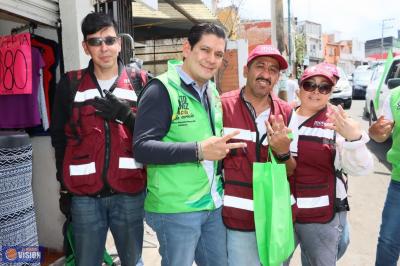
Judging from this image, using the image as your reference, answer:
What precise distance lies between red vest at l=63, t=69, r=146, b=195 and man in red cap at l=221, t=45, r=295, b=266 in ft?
2.27

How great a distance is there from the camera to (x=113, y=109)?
2.39 m

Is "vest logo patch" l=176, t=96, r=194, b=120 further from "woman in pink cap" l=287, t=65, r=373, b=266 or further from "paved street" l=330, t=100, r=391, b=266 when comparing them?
"paved street" l=330, t=100, r=391, b=266

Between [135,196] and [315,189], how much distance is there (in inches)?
45.2

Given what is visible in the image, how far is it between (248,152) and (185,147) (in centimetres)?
42

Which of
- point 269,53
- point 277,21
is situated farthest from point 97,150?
point 277,21

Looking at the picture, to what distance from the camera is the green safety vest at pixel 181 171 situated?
198cm

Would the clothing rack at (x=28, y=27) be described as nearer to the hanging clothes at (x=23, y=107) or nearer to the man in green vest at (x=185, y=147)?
the hanging clothes at (x=23, y=107)

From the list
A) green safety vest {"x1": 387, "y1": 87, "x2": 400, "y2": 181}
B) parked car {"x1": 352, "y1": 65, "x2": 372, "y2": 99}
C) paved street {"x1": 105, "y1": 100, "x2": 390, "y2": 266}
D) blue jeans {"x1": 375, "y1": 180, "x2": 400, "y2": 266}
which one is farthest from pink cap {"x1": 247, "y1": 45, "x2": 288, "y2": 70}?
parked car {"x1": 352, "y1": 65, "x2": 372, "y2": 99}

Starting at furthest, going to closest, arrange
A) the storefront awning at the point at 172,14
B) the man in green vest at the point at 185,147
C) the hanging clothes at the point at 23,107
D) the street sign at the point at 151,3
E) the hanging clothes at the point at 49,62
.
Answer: the storefront awning at the point at 172,14, the street sign at the point at 151,3, the hanging clothes at the point at 49,62, the hanging clothes at the point at 23,107, the man in green vest at the point at 185,147

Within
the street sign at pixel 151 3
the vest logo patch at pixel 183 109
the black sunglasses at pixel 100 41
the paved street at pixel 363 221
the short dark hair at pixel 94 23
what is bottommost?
the paved street at pixel 363 221

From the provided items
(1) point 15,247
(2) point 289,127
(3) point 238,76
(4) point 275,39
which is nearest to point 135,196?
(1) point 15,247

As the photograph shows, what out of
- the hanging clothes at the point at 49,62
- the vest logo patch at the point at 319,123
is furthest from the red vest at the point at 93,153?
the hanging clothes at the point at 49,62

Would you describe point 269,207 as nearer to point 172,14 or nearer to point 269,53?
point 269,53

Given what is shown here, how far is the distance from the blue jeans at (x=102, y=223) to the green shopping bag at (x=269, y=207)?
36.2 inches
